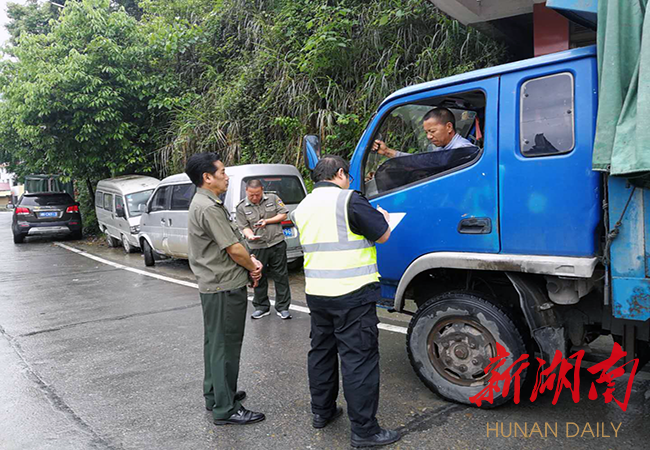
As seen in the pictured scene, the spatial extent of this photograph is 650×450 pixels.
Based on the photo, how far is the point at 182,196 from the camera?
28.6ft

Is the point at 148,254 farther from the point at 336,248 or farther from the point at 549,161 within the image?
the point at 549,161

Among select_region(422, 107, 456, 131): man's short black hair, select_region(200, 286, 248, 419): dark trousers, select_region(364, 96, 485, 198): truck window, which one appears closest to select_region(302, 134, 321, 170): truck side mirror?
select_region(364, 96, 485, 198): truck window

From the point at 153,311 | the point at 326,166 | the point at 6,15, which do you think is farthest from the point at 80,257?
the point at 6,15

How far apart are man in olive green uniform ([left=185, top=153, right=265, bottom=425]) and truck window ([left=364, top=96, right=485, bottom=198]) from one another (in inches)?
46.6

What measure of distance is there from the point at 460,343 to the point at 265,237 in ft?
9.84

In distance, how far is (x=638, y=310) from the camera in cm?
272

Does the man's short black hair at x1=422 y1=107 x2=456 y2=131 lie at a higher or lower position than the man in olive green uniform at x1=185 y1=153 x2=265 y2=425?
higher

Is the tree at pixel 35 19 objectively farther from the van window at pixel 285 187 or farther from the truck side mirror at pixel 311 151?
the truck side mirror at pixel 311 151

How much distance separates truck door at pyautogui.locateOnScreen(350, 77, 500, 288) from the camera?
3.22 metres

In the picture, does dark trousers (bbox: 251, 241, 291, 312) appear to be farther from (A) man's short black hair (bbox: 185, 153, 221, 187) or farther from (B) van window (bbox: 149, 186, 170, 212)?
(B) van window (bbox: 149, 186, 170, 212)

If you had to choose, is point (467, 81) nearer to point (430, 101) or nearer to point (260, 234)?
point (430, 101)

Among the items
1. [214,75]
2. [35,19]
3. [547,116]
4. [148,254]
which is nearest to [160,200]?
[148,254]

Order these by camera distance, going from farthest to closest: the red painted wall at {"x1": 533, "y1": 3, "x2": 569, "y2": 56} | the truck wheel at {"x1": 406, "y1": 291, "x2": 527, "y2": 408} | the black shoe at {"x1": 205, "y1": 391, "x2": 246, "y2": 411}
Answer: the red painted wall at {"x1": 533, "y1": 3, "x2": 569, "y2": 56} → the black shoe at {"x1": 205, "y1": 391, "x2": 246, "y2": 411} → the truck wheel at {"x1": 406, "y1": 291, "x2": 527, "y2": 408}

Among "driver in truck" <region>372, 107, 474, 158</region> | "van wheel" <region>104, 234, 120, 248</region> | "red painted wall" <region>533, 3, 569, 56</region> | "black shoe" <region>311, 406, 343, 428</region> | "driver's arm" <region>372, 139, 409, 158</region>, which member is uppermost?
"red painted wall" <region>533, 3, 569, 56</region>
